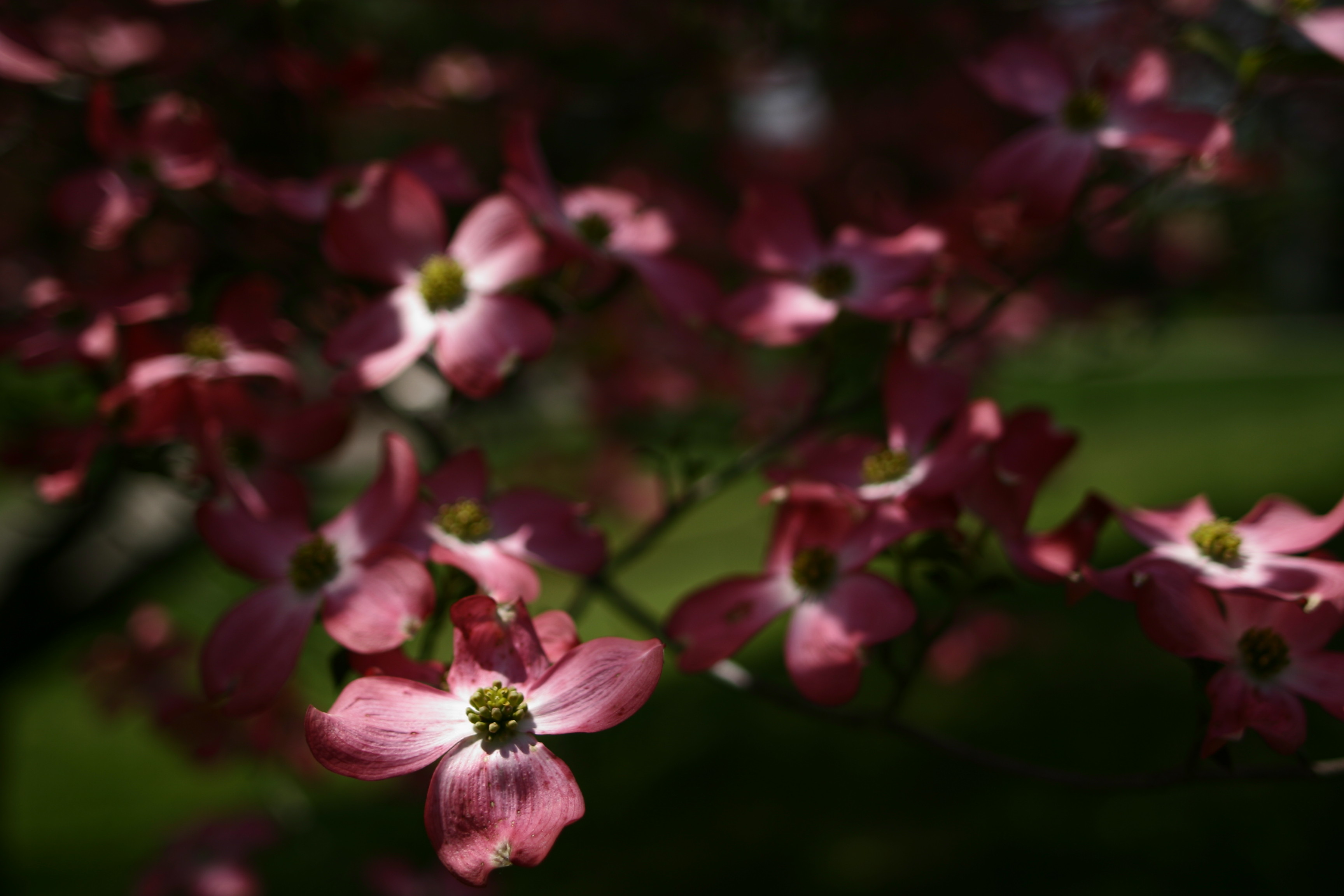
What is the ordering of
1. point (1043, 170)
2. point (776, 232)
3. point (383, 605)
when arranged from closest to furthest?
point (383, 605)
point (1043, 170)
point (776, 232)

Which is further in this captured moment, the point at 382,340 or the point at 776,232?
the point at 776,232

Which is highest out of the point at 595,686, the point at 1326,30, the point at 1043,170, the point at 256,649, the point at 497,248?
the point at 1326,30

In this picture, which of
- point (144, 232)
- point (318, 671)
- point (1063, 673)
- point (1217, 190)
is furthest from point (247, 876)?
point (1063, 673)

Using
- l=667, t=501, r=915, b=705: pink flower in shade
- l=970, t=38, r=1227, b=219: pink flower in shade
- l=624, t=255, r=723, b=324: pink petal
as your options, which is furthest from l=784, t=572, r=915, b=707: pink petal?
l=970, t=38, r=1227, b=219: pink flower in shade

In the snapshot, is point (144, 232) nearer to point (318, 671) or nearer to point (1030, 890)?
point (318, 671)

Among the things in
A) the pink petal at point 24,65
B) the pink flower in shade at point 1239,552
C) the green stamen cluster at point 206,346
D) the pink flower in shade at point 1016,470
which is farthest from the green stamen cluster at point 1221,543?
the pink petal at point 24,65

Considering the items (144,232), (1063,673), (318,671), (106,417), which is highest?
(106,417)

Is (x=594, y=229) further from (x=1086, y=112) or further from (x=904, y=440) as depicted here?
(x=1086, y=112)

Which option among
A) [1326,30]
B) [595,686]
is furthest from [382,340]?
[1326,30]
